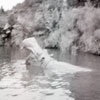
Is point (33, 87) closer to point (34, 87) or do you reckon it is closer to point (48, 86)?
point (34, 87)

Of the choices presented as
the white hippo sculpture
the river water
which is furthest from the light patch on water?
the white hippo sculpture

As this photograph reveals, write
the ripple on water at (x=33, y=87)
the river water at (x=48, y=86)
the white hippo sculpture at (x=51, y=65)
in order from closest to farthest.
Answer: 1. the river water at (x=48, y=86)
2. the ripple on water at (x=33, y=87)
3. the white hippo sculpture at (x=51, y=65)

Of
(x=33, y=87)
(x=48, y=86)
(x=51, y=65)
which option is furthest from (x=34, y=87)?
(x=51, y=65)

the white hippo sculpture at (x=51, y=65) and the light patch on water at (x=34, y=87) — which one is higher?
the white hippo sculpture at (x=51, y=65)

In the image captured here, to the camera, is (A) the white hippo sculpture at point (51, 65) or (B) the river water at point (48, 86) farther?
(A) the white hippo sculpture at point (51, 65)

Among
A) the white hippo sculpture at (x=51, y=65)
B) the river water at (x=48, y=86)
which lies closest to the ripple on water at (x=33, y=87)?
the river water at (x=48, y=86)

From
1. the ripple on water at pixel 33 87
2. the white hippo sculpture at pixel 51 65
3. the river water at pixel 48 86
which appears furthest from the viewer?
the white hippo sculpture at pixel 51 65

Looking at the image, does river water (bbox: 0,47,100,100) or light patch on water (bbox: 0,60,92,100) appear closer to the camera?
river water (bbox: 0,47,100,100)

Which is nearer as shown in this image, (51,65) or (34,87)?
(34,87)

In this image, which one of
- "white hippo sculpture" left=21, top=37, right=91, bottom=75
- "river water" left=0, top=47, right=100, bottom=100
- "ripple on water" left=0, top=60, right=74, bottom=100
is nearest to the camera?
"river water" left=0, top=47, right=100, bottom=100

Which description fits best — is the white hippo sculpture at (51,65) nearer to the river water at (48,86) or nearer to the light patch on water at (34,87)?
the light patch on water at (34,87)

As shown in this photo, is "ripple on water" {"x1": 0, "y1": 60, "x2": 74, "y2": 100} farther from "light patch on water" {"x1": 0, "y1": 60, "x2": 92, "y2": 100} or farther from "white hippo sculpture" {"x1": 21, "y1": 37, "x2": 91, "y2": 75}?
"white hippo sculpture" {"x1": 21, "y1": 37, "x2": 91, "y2": 75}

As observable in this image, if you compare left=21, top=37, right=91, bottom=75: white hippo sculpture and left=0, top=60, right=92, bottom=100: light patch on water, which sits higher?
left=21, top=37, right=91, bottom=75: white hippo sculpture

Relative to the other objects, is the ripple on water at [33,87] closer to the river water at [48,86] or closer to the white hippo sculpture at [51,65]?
the river water at [48,86]
